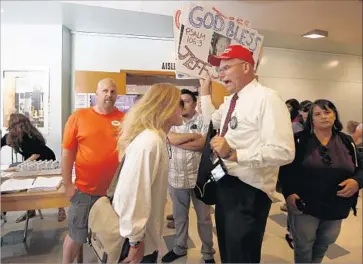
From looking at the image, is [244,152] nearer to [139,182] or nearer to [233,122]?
[233,122]

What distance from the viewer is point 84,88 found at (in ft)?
8.48

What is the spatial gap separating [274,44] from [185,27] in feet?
8.85

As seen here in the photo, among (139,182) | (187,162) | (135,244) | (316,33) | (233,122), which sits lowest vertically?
(135,244)

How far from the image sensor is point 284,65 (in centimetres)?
422

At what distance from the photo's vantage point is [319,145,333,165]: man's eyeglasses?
1.40 meters

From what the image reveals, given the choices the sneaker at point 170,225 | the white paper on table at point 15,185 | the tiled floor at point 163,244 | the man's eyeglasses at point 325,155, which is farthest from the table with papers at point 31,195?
the man's eyeglasses at point 325,155

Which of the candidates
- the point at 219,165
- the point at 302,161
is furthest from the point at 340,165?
the point at 219,165

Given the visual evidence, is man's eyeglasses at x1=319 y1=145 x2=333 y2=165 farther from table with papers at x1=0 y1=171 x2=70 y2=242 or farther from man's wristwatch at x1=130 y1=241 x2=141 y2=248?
table with papers at x1=0 y1=171 x2=70 y2=242

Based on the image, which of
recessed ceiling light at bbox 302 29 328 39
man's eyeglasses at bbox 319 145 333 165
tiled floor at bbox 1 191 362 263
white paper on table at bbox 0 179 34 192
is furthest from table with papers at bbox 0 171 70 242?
recessed ceiling light at bbox 302 29 328 39

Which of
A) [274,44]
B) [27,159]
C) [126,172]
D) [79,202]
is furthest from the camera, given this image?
[274,44]

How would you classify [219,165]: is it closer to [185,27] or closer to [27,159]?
[185,27]

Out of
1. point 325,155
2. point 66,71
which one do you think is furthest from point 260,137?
point 66,71

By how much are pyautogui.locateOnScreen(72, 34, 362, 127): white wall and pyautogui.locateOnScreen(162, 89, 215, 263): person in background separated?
2.78 ft

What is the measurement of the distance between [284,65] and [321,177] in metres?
3.21
